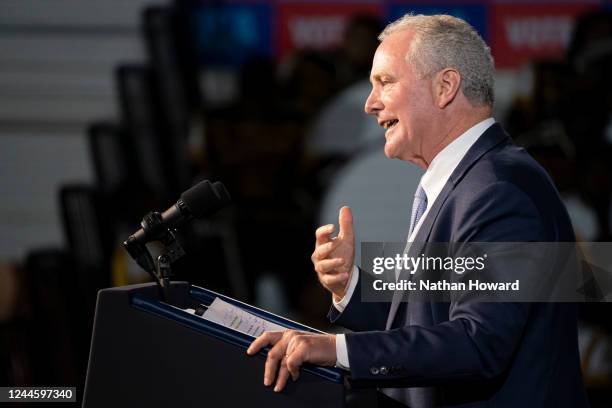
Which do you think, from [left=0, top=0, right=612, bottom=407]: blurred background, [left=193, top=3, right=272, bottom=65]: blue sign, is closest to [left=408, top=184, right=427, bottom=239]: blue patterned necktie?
[left=0, top=0, right=612, bottom=407]: blurred background

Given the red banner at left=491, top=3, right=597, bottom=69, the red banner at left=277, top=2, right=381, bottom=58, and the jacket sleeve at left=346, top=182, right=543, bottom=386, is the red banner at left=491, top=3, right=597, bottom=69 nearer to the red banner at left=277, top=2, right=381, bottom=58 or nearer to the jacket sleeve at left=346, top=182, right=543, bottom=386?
the red banner at left=277, top=2, right=381, bottom=58

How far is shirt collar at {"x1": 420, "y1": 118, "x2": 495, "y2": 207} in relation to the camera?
5.28 ft

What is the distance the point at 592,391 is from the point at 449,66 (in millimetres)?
2596

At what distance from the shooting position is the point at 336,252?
5.39 feet

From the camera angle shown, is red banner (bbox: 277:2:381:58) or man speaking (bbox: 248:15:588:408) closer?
man speaking (bbox: 248:15:588:408)

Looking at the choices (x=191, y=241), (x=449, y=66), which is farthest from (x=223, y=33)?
(x=449, y=66)

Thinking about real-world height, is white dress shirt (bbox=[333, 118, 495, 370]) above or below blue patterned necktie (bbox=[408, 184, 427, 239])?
above

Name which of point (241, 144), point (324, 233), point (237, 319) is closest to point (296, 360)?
point (237, 319)

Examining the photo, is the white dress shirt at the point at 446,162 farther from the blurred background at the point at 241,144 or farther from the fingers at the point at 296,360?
the blurred background at the point at 241,144

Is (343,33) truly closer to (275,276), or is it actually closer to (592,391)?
(275,276)

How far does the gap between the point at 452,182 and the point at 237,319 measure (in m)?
0.40

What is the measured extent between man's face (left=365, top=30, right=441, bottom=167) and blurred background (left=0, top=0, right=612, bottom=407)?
7.66 feet

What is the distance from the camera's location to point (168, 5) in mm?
4492

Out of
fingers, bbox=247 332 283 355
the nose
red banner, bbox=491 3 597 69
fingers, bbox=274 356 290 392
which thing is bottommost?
fingers, bbox=274 356 290 392
